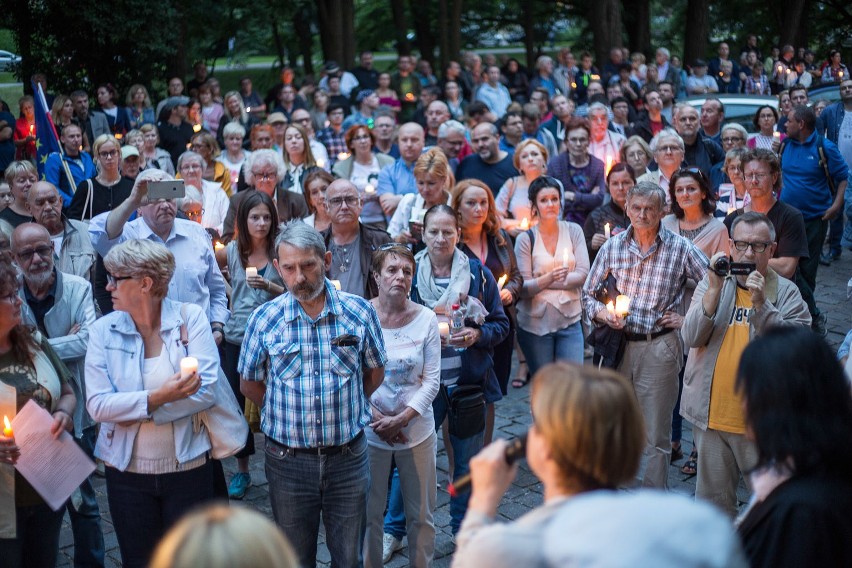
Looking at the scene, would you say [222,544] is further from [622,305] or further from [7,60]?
[7,60]

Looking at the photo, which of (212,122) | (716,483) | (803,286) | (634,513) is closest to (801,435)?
(634,513)

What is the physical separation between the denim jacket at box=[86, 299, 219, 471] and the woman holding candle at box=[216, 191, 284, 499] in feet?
5.77

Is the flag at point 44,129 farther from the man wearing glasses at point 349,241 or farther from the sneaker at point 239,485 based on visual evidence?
the sneaker at point 239,485

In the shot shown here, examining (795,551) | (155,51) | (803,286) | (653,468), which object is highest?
(155,51)

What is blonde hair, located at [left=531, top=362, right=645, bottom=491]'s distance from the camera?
271 centimetres

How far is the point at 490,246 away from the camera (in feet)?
23.2

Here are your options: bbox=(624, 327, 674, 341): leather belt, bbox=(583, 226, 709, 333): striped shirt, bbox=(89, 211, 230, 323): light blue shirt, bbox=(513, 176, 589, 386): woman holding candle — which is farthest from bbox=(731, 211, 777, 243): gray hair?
bbox=(89, 211, 230, 323): light blue shirt

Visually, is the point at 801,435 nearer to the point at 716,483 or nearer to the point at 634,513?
the point at 634,513

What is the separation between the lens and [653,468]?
6297 millimetres

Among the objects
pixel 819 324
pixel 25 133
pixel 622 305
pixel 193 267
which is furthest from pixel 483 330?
pixel 25 133

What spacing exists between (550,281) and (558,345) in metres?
0.48

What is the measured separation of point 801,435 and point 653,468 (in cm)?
336

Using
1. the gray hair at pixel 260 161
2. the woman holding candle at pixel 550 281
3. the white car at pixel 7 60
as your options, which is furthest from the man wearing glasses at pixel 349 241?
the white car at pixel 7 60

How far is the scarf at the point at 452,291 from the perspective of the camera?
6.03 m
